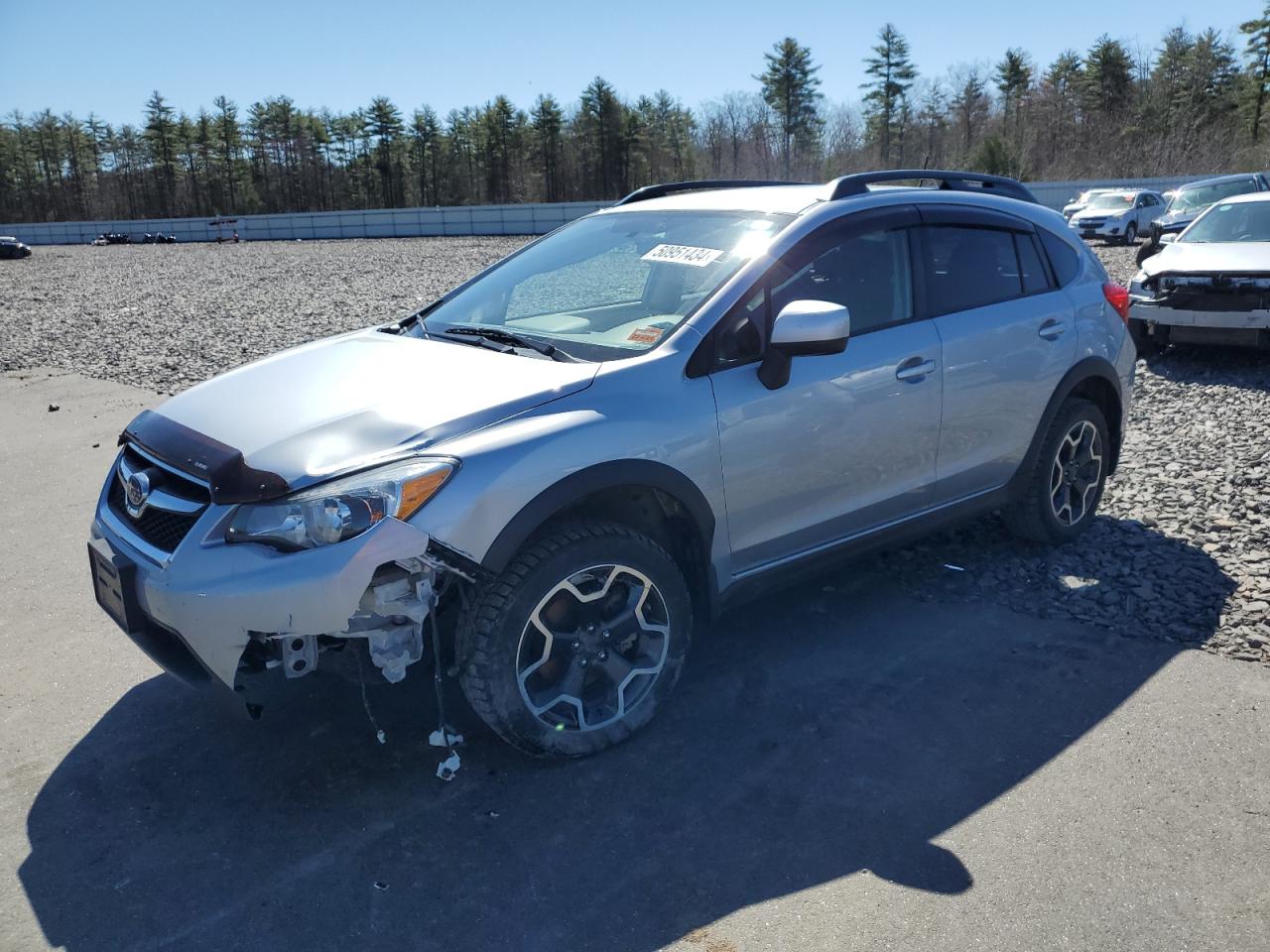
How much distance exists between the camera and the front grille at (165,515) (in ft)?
10.4

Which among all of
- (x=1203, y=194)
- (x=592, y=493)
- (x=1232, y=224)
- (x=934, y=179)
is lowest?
(x=592, y=493)

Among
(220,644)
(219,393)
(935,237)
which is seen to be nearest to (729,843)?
(220,644)

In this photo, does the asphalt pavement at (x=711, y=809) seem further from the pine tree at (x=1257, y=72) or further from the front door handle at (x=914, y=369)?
the pine tree at (x=1257, y=72)

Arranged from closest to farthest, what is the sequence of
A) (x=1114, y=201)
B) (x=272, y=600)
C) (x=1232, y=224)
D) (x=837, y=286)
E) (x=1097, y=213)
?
(x=272, y=600) → (x=837, y=286) → (x=1232, y=224) → (x=1097, y=213) → (x=1114, y=201)

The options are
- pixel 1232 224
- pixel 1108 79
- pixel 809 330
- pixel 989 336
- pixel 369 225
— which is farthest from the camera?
pixel 1108 79

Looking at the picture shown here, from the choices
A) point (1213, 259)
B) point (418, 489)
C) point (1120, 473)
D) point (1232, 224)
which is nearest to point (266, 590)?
point (418, 489)

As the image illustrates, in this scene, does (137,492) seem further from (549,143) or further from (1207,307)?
(549,143)

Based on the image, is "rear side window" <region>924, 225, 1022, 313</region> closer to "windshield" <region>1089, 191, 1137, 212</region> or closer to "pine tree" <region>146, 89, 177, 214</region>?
"windshield" <region>1089, 191, 1137, 212</region>

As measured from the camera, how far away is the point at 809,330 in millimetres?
3535

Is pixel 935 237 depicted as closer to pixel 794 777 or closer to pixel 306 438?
pixel 794 777

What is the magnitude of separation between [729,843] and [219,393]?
8.00 ft

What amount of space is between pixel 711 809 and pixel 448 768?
0.91m

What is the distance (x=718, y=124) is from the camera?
3408 inches

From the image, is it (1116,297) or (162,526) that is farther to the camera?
(1116,297)
